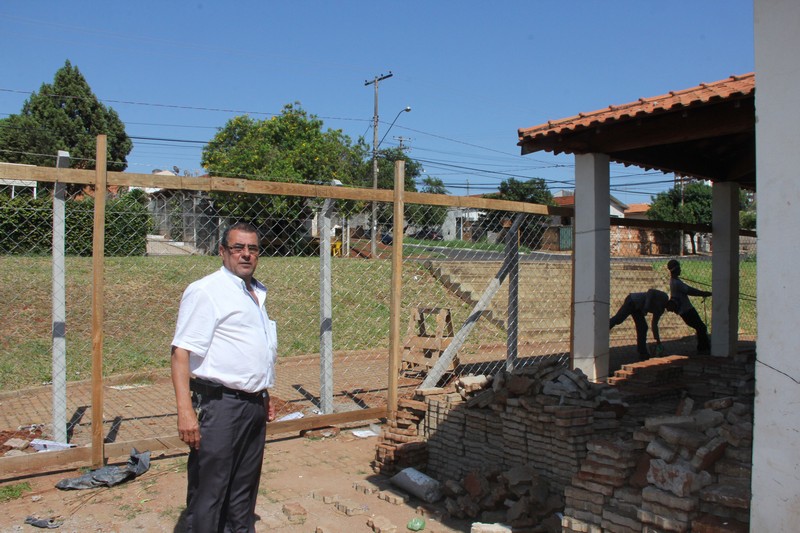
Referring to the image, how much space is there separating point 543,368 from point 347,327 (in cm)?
747

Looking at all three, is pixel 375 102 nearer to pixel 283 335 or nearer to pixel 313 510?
pixel 283 335

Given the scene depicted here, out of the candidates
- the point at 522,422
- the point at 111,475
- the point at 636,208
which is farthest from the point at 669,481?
the point at 636,208

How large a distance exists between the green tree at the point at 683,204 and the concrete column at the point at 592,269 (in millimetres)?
38380

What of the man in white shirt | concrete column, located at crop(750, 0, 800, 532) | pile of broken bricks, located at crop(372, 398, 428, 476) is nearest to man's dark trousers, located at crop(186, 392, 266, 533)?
the man in white shirt

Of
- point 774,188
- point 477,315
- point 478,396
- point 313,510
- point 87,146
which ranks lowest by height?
point 313,510

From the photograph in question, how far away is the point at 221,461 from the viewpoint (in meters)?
3.18

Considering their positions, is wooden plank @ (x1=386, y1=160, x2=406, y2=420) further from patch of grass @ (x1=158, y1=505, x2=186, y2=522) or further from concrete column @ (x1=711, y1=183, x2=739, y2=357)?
concrete column @ (x1=711, y1=183, x2=739, y2=357)

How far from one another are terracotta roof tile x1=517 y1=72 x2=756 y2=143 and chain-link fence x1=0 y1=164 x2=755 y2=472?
3.02 feet

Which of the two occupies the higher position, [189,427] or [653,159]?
[653,159]

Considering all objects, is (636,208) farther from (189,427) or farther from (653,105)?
(189,427)

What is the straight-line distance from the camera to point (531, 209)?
6.50 metres

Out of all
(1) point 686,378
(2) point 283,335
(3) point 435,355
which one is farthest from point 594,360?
(2) point 283,335

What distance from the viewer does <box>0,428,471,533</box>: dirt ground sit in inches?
157

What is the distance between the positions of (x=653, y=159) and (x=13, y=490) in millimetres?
7367
